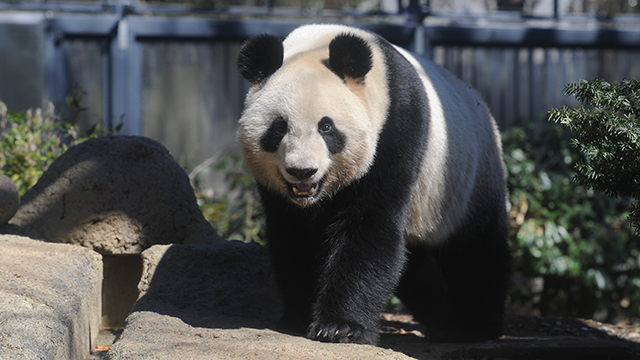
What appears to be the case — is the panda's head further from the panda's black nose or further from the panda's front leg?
the panda's front leg

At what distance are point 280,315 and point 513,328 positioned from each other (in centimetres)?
227

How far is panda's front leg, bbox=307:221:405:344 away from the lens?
3.46 meters

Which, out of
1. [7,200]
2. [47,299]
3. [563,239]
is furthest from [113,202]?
[563,239]

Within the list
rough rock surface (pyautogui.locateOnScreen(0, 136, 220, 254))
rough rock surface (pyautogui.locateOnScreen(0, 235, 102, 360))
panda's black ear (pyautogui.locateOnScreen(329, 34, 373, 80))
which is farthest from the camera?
rough rock surface (pyautogui.locateOnScreen(0, 136, 220, 254))

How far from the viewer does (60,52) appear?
710cm

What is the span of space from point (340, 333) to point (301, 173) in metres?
0.94

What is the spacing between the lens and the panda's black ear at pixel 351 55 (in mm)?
3373

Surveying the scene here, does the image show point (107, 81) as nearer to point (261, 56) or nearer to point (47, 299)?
point (261, 56)

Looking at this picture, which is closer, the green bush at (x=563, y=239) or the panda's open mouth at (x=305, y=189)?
the panda's open mouth at (x=305, y=189)

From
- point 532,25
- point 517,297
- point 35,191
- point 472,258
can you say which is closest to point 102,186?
point 35,191

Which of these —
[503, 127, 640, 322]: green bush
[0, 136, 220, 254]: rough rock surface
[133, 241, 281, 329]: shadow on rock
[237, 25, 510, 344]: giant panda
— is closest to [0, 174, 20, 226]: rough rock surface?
[0, 136, 220, 254]: rough rock surface

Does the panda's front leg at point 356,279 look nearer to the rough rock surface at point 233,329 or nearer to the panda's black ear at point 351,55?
the rough rock surface at point 233,329

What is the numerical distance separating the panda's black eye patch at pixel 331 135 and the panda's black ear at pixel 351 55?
0.34 metres

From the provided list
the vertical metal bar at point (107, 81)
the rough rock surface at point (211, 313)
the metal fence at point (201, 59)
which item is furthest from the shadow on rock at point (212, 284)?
the vertical metal bar at point (107, 81)
